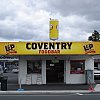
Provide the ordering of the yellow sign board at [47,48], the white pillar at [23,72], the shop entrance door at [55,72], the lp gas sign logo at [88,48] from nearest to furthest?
1. the yellow sign board at [47,48]
2. the lp gas sign logo at [88,48]
3. the white pillar at [23,72]
4. the shop entrance door at [55,72]

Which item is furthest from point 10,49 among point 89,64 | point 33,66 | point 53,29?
point 89,64

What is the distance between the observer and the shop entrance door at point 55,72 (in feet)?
116

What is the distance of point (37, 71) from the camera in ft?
116

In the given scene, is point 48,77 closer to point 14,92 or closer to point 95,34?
point 14,92

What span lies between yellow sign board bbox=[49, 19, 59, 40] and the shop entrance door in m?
2.41

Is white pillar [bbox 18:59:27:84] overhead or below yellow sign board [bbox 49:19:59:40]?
below

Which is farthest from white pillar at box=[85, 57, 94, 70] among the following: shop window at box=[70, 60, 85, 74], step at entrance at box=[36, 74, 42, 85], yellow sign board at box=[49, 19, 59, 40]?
step at entrance at box=[36, 74, 42, 85]

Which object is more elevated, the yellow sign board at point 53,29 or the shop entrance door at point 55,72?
the yellow sign board at point 53,29

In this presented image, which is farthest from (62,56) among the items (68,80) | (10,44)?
(10,44)

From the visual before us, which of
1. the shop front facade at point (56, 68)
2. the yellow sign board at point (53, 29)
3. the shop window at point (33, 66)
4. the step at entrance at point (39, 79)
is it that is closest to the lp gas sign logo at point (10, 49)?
the shop front facade at point (56, 68)

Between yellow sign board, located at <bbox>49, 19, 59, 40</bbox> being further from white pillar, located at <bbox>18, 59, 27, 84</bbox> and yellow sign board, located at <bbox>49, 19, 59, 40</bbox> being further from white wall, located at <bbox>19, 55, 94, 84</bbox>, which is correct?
white pillar, located at <bbox>18, 59, 27, 84</bbox>

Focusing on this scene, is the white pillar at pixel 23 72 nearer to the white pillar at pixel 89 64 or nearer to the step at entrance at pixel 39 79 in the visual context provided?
the step at entrance at pixel 39 79

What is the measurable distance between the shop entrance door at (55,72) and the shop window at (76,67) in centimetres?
98

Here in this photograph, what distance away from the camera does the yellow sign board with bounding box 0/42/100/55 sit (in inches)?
1276
